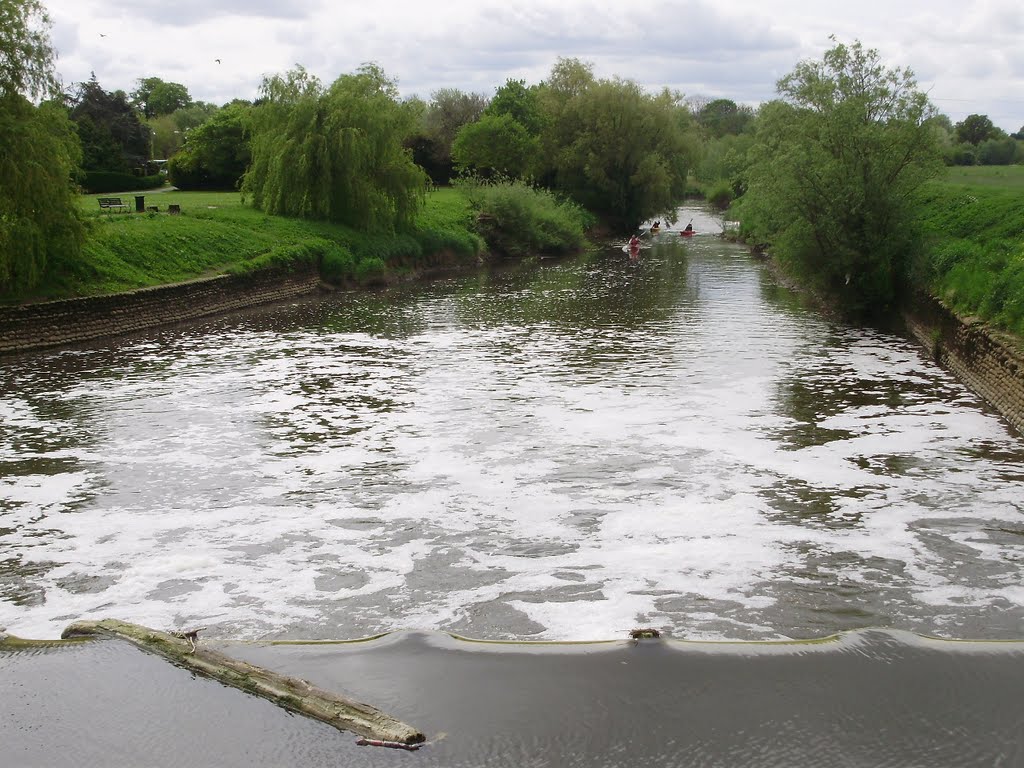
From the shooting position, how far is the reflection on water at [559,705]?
20.1 feet

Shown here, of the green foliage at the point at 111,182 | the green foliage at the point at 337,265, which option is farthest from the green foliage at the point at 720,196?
the green foliage at the point at 337,265

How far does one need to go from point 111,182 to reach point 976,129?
75238 millimetres

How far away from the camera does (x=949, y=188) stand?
119 ft

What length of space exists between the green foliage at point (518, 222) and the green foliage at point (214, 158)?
1292 centimetres

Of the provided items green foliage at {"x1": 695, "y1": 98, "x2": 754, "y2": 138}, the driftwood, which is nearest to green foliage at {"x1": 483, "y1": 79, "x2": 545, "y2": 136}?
the driftwood

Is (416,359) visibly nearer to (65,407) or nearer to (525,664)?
(65,407)

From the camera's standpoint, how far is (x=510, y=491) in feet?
43.1

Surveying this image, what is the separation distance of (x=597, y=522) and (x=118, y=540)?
556cm

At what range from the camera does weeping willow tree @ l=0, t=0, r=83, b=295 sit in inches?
917

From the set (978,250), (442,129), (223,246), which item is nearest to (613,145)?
(442,129)

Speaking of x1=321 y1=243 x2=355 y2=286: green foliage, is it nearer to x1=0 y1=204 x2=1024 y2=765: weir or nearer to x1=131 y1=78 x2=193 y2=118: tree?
x1=0 y1=204 x2=1024 y2=765: weir

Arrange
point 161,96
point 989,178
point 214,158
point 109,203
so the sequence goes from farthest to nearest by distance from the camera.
A: 1. point 161,96
2. point 214,158
3. point 989,178
4. point 109,203

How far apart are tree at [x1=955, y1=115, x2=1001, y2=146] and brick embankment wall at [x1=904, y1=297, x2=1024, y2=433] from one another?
245ft

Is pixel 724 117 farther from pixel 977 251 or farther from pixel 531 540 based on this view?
pixel 531 540
